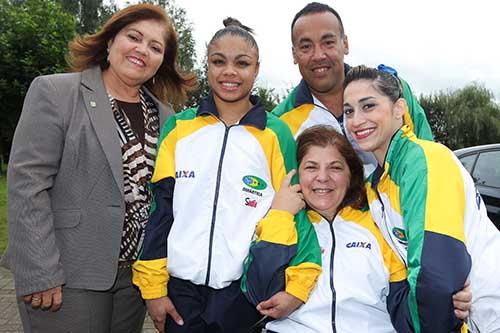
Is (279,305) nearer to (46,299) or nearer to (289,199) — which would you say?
(289,199)

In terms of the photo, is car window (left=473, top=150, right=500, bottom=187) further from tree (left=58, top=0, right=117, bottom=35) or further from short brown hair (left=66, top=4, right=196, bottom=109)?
tree (left=58, top=0, right=117, bottom=35)

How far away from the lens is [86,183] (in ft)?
8.63

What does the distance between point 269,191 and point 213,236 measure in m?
0.38

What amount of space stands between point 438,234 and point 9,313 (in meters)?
4.75

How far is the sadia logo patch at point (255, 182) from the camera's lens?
98.8 inches

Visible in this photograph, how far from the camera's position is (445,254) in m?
1.90

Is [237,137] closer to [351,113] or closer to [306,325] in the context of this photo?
[351,113]

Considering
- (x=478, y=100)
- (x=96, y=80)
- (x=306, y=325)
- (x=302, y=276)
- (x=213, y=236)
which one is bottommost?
(x=306, y=325)

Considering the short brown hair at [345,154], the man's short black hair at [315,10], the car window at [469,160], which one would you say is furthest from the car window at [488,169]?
the short brown hair at [345,154]

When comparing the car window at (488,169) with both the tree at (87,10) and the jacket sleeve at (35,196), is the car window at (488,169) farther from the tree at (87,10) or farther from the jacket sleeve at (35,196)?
the tree at (87,10)

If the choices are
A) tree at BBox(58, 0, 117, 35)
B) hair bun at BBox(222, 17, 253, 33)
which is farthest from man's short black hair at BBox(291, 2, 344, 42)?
tree at BBox(58, 0, 117, 35)

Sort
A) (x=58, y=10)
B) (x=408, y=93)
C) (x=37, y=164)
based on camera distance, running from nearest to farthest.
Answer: (x=37, y=164), (x=408, y=93), (x=58, y=10)

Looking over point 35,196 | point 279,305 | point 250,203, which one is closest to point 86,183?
point 35,196

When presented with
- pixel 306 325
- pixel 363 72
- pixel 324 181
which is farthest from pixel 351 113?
pixel 306 325
